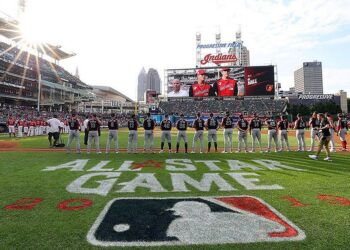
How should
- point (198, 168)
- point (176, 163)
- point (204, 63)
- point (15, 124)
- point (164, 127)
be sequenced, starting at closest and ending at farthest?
1. point (198, 168)
2. point (176, 163)
3. point (164, 127)
4. point (15, 124)
5. point (204, 63)

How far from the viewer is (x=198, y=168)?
9.66m

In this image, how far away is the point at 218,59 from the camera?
64.4m

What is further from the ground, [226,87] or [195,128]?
[226,87]

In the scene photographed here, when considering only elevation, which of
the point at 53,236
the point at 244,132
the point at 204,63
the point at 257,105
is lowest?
the point at 53,236

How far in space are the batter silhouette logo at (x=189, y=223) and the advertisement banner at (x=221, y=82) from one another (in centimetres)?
5630

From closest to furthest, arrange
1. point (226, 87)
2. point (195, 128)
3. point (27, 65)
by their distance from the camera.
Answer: point (195, 128), point (226, 87), point (27, 65)

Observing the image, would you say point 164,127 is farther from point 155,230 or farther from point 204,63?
point 204,63

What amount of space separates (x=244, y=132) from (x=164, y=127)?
4469 millimetres

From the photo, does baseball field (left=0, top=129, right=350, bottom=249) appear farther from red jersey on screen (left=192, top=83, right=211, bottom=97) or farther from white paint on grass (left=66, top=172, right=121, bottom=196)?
red jersey on screen (left=192, top=83, right=211, bottom=97)

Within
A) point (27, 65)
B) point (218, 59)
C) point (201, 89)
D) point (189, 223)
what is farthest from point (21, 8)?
point (189, 223)

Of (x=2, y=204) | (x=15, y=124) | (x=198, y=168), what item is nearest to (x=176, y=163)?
(x=198, y=168)

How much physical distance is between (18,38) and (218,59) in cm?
4956

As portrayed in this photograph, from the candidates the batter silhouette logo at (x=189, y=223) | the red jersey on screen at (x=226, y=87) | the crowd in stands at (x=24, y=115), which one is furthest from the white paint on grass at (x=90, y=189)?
the red jersey on screen at (x=226, y=87)

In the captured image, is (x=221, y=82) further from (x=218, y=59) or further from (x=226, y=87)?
(x=218, y=59)
